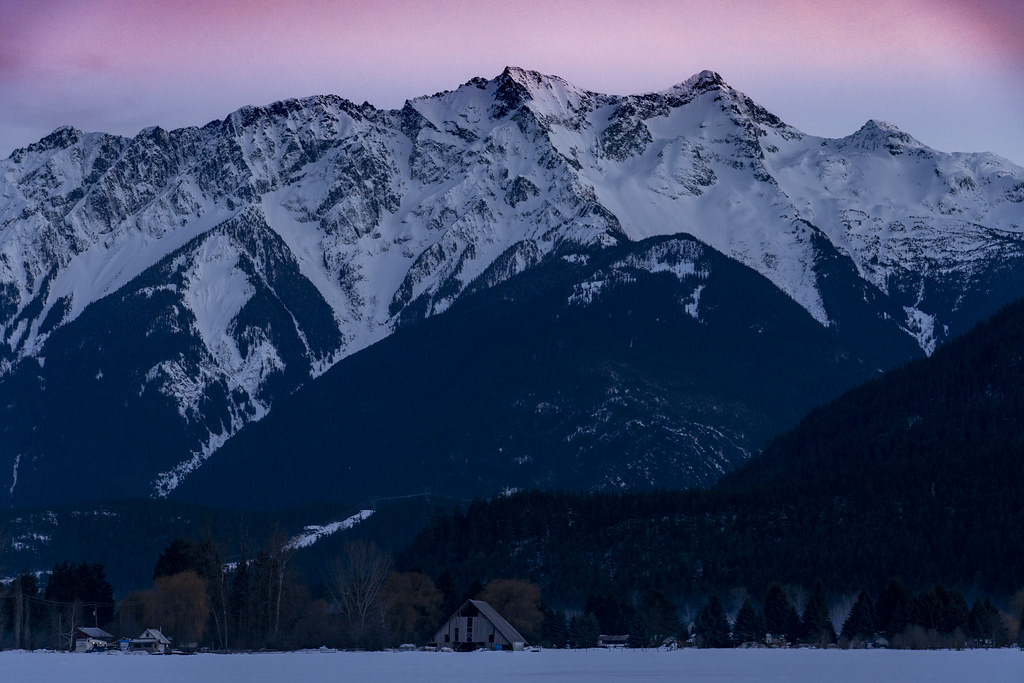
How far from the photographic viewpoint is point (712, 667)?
19225 cm

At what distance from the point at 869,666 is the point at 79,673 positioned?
2769 inches

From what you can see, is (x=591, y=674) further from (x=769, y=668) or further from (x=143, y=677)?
(x=143, y=677)

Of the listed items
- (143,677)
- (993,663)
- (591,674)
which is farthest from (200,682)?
(993,663)

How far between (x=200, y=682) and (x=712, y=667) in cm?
4797

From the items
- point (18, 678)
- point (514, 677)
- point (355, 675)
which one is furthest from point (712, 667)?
point (18, 678)

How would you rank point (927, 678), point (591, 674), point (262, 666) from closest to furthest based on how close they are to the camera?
1. point (927, 678)
2. point (591, 674)
3. point (262, 666)

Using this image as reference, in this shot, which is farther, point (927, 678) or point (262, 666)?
point (262, 666)

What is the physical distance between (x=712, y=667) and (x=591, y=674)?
13824mm

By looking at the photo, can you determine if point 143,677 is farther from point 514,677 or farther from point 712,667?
point 712,667

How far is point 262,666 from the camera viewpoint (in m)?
197

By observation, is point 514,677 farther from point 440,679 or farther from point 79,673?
point 79,673

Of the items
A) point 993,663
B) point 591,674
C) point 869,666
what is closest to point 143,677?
point 591,674

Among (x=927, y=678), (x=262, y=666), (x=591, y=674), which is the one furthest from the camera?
(x=262, y=666)

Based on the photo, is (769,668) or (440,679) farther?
(769,668)
